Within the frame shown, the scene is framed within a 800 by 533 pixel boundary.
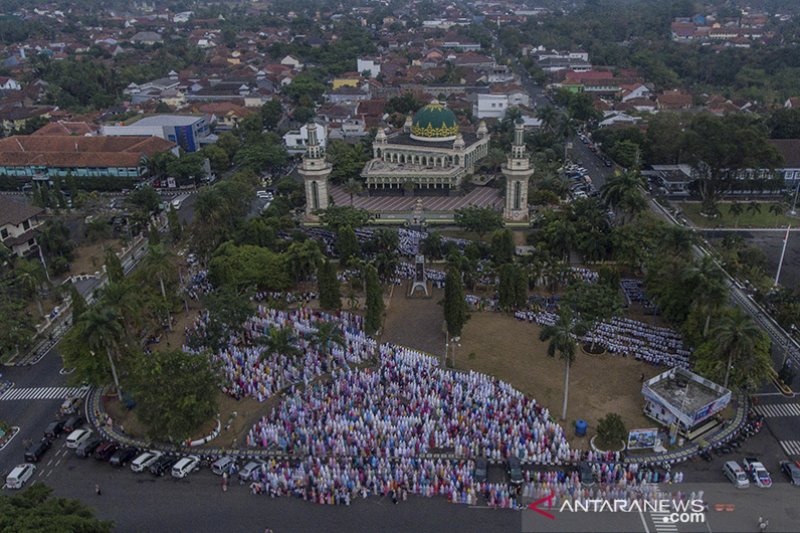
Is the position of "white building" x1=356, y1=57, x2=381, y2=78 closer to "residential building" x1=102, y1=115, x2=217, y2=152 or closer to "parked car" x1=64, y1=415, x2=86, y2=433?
"residential building" x1=102, y1=115, x2=217, y2=152

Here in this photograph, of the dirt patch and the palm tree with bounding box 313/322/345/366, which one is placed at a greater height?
the palm tree with bounding box 313/322/345/366

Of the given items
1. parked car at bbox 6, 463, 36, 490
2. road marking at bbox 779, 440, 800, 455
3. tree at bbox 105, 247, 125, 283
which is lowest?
road marking at bbox 779, 440, 800, 455

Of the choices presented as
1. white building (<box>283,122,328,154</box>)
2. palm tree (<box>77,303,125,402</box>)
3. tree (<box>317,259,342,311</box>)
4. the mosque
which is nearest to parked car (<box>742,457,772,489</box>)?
tree (<box>317,259,342,311</box>)

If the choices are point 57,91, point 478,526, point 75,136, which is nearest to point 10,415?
point 478,526

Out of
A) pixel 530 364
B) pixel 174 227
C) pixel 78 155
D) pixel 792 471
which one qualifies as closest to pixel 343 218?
pixel 174 227

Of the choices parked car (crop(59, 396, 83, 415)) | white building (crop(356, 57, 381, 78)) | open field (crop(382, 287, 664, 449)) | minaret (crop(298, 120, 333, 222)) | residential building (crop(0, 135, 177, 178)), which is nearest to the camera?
open field (crop(382, 287, 664, 449))

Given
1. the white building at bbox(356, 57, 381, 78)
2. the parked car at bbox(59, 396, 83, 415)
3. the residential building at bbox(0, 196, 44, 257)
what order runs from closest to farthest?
the parked car at bbox(59, 396, 83, 415), the residential building at bbox(0, 196, 44, 257), the white building at bbox(356, 57, 381, 78)
